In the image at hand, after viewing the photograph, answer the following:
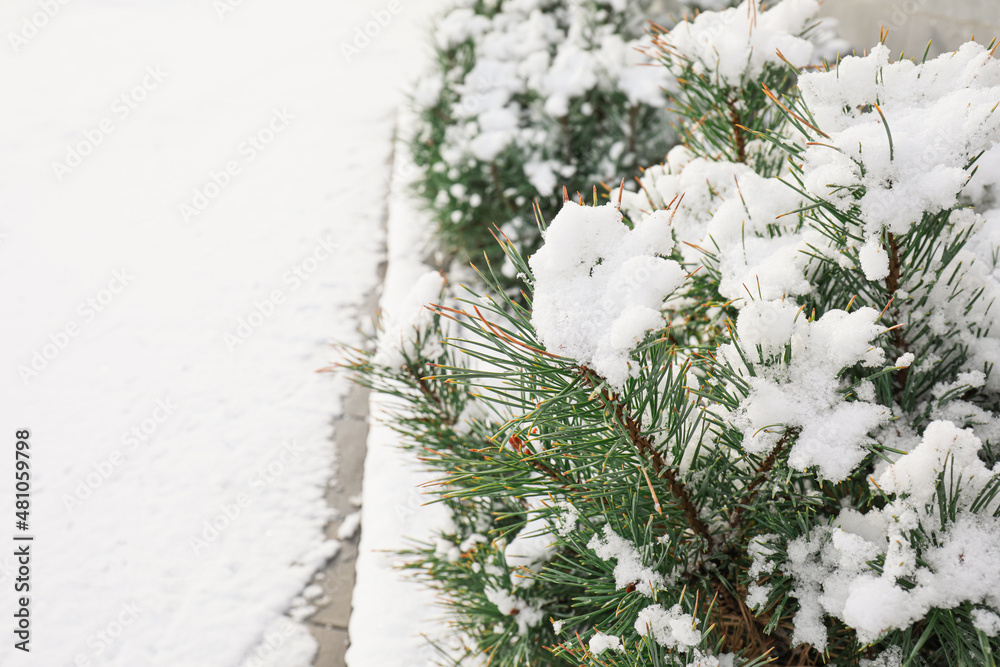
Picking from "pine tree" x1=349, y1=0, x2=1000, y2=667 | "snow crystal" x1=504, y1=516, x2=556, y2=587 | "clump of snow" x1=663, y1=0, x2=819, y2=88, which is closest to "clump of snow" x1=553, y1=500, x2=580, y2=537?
"pine tree" x1=349, y1=0, x2=1000, y2=667

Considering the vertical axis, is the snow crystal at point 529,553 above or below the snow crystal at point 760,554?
above

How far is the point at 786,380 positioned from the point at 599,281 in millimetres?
262

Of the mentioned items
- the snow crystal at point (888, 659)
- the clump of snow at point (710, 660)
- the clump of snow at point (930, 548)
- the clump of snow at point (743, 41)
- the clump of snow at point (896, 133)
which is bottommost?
the snow crystal at point (888, 659)

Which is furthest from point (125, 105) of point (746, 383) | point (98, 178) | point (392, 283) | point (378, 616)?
point (746, 383)

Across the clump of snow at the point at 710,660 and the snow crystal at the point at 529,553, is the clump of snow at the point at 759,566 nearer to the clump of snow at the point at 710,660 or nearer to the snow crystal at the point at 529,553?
the clump of snow at the point at 710,660

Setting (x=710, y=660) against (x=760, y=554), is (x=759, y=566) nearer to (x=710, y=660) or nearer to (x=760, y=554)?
(x=760, y=554)

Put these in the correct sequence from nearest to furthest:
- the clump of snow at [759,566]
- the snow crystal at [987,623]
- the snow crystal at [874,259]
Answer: the snow crystal at [987,623] → the snow crystal at [874,259] → the clump of snow at [759,566]

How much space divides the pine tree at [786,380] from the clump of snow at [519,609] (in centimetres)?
13

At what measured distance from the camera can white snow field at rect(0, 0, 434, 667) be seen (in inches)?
98.4

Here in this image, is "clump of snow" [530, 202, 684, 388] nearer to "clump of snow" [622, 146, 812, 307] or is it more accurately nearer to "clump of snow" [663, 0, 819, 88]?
"clump of snow" [622, 146, 812, 307]

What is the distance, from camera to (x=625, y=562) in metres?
0.91

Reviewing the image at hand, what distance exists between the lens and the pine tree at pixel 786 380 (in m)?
0.69
